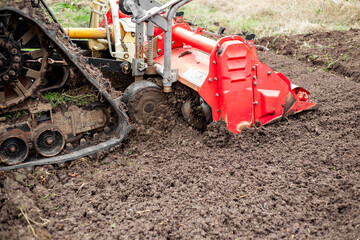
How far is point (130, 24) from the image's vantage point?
4875 millimetres

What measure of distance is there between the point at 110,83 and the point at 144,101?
1.96ft

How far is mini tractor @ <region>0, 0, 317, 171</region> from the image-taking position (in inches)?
137

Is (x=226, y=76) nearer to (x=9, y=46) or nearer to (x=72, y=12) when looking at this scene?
(x=9, y=46)

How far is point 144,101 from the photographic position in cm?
436

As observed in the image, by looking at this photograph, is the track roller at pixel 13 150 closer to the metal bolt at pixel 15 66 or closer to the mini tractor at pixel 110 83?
the mini tractor at pixel 110 83

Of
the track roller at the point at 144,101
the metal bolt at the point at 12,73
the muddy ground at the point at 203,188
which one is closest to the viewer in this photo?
the muddy ground at the point at 203,188

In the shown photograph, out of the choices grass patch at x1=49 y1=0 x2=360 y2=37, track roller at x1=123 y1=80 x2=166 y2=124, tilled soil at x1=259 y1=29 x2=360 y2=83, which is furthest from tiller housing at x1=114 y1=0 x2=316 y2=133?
grass patch at x1=49 y1=0 x2=360 y2=37

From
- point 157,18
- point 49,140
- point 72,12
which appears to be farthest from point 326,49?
point 49,140

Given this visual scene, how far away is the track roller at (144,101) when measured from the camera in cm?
430

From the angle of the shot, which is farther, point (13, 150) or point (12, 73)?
point (13, 150)

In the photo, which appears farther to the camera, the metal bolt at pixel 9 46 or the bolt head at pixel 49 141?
the bolt head at pixel 49 141

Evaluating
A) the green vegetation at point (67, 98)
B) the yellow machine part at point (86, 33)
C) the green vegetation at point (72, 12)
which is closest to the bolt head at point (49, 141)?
the green vegetation at point (67, 98)

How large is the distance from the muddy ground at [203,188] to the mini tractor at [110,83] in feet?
0.71

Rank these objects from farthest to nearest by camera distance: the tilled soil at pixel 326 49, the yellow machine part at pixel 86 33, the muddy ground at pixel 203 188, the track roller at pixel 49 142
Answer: the tilled soil at pixel 326 49, the yellow machine part at pixel 86 33, the track roller at pixel 49 142, the muddy ground at pixel 203 188
